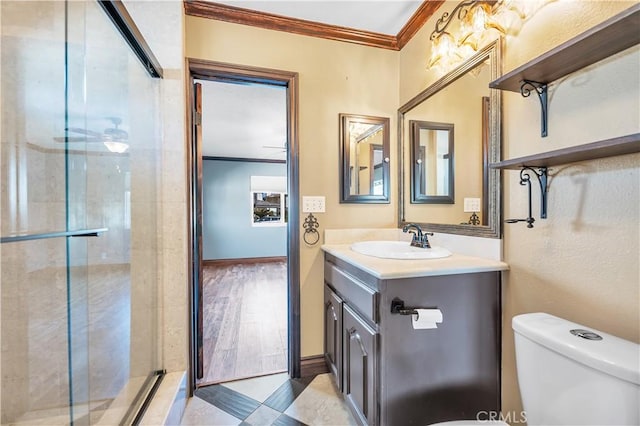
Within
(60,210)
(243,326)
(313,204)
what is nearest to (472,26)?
(313,204)

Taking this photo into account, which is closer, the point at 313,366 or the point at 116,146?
the point at 116,146

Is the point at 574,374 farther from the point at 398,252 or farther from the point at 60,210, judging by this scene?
the point at 60,210

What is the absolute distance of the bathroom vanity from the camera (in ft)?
3.40

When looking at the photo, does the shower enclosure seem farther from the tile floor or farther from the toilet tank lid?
the toilet tank lid

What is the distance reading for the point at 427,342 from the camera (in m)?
1.07

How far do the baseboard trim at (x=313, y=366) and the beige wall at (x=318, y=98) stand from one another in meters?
0.04

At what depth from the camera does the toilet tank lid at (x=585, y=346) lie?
24.6 inches

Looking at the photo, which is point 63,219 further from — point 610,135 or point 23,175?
point 610,135

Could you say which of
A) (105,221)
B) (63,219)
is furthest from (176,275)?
(63,219)

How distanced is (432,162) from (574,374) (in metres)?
1.22

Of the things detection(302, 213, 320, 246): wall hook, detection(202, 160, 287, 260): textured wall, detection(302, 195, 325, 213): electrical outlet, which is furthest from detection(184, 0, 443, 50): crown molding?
detection(202, 160, 287, 260): textured wall

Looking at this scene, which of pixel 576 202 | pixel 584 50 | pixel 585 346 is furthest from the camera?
pixel 576 202

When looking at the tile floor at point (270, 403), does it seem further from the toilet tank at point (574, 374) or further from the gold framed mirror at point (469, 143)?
the gold framed mirror at point (469, 143)

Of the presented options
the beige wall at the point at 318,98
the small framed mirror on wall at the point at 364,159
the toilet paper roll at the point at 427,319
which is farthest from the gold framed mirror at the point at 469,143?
the toilet paper roll at the point at 427,319
